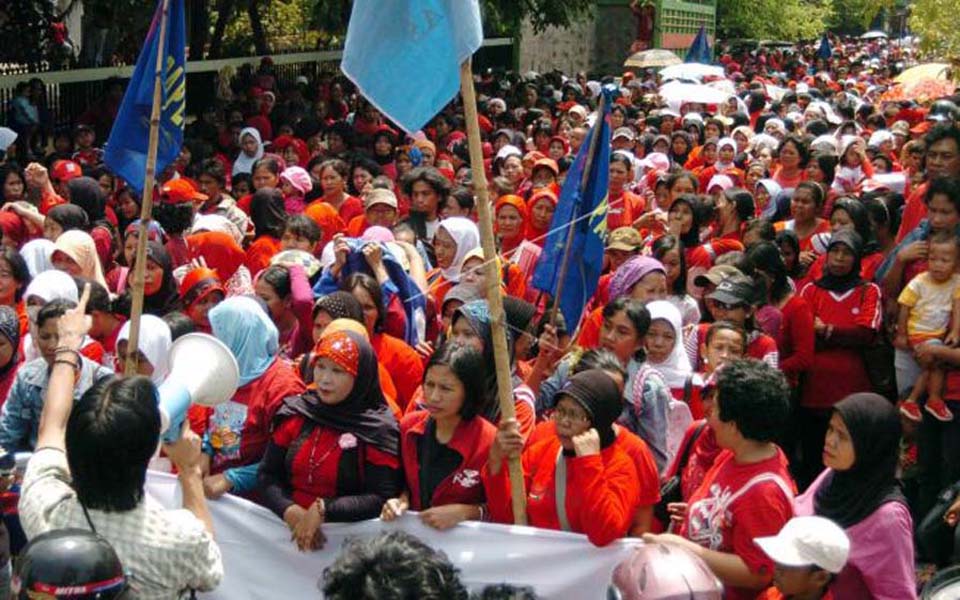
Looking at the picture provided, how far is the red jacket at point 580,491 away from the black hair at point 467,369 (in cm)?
24

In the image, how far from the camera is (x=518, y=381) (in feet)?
17.7

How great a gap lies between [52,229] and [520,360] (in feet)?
11.5

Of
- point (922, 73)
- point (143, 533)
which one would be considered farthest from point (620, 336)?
point (922, 73)

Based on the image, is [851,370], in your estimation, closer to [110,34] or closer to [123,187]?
[123,187]

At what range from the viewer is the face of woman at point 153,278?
672 cm

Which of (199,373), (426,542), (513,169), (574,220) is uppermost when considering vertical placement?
(574,220)

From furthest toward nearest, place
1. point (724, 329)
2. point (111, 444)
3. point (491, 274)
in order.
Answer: point (724, 329) → point (491, 274) → point (111, 444)

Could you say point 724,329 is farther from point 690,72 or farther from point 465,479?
point 690,72

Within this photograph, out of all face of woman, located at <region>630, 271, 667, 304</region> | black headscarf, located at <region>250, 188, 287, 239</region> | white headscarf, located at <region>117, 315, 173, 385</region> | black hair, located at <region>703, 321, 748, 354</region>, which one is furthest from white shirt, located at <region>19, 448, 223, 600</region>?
black headscarf, located at <region>250, 188, 287, 239</region>

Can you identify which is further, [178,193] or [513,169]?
[513,169]

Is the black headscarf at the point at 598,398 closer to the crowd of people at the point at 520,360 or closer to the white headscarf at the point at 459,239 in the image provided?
the crowd of people at the point at 520,360

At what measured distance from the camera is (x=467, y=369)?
450 cm

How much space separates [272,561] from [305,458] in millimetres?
446

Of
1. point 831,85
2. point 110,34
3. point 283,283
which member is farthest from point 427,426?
point 831,85
